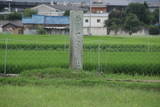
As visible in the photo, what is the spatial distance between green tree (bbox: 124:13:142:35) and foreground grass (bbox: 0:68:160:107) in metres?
44.1

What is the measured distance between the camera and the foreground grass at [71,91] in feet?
27.5

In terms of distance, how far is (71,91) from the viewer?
1000 centimetres

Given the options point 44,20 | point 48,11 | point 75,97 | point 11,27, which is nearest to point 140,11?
point 44,20

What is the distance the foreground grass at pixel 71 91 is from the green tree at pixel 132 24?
1736 inches

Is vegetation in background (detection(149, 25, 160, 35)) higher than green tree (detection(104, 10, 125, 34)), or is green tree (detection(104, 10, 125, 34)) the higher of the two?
green tree (detection(104, 10, 125, 34))

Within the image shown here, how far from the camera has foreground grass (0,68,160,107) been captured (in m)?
8.39

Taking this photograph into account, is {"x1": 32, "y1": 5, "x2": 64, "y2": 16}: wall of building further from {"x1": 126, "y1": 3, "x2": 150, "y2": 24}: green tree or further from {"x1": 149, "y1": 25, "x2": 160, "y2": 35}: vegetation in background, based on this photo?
{"x1": 149, "y1": 25, "x2": 160, "y2": 35}: vegetation in background

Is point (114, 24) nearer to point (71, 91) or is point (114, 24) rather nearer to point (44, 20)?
point (44, 20)

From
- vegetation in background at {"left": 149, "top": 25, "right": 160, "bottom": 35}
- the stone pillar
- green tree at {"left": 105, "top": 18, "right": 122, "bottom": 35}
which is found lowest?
vegetation in background at {"left": 149, "top": 25, "right": 160, "bottom": 35}

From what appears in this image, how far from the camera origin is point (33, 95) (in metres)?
9.17

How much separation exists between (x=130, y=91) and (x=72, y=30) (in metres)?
3.92

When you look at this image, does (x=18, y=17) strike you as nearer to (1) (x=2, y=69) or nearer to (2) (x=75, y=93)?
(1) (x=2, y=69)

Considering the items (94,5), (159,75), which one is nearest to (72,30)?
(159,75)

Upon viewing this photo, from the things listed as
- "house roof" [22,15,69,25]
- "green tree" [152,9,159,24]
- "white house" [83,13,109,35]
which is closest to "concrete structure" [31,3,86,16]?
"white house" [83,13,109,35]
